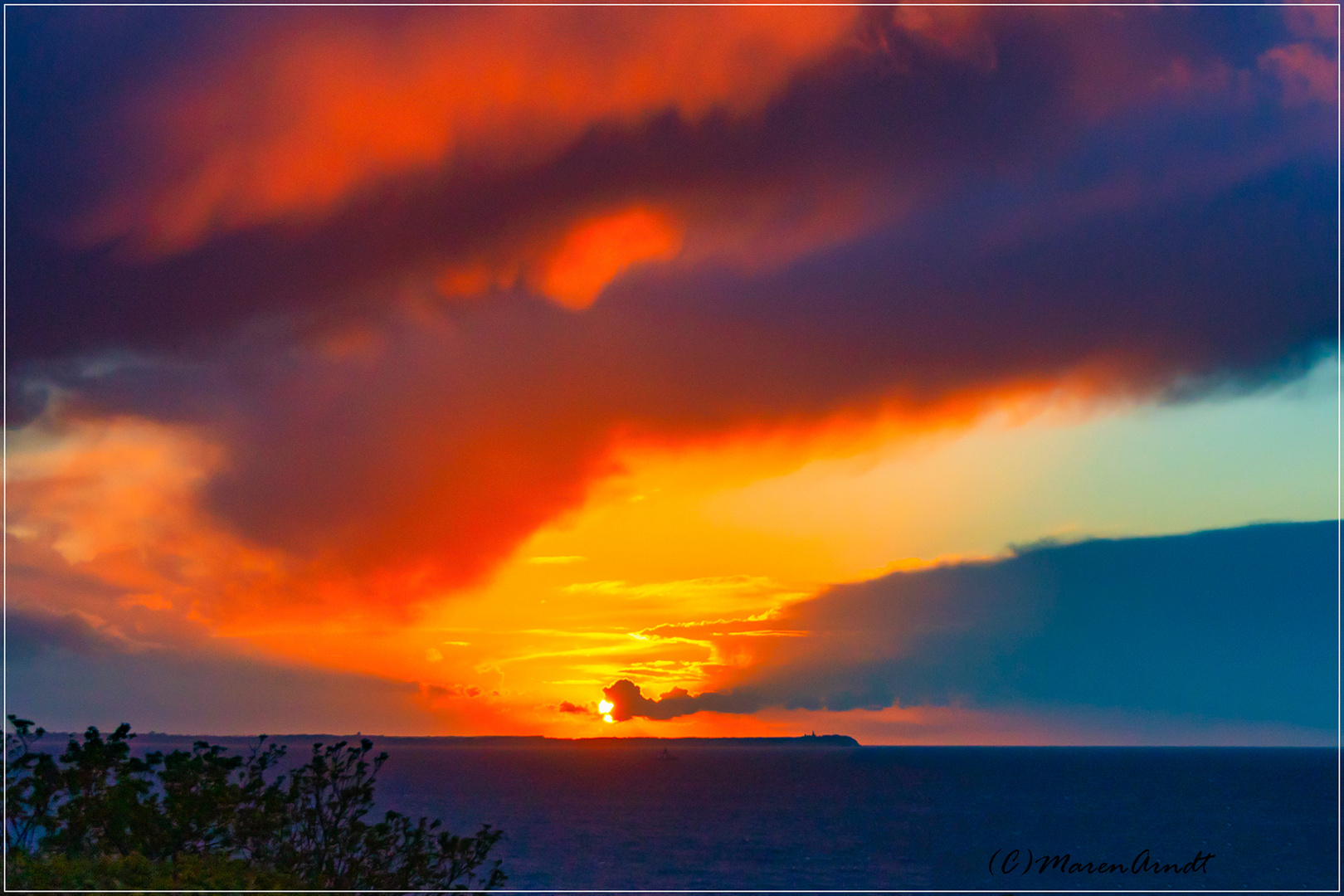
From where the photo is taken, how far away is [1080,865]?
390ft

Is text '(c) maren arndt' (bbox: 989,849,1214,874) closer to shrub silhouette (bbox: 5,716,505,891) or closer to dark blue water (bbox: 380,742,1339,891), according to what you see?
dark blue water (bbox: 380,742,1339,891)

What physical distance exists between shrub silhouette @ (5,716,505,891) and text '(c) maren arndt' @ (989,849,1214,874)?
107995 millimetres

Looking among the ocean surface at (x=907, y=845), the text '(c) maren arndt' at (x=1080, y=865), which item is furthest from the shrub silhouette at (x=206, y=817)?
the text '(c) maren arndt' at (x=1080, y=865)

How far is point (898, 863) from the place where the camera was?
119 metres

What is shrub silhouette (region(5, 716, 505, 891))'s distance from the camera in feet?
71.1

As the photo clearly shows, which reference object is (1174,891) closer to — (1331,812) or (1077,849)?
(1077,849)

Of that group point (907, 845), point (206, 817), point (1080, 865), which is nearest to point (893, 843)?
point (907, 845)

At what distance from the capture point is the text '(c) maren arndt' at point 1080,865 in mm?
116062

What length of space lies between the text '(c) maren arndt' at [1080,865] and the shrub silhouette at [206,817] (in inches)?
4252

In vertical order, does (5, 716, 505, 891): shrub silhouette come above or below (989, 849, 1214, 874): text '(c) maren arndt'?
above

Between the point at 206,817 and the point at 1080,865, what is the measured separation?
396 ft

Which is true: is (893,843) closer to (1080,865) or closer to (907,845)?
(907,845)

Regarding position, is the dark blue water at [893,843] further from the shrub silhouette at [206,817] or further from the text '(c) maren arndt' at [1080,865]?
the shrub silhouette at [206,817]

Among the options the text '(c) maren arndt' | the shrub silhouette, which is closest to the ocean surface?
the text '(c) maren arndt'
